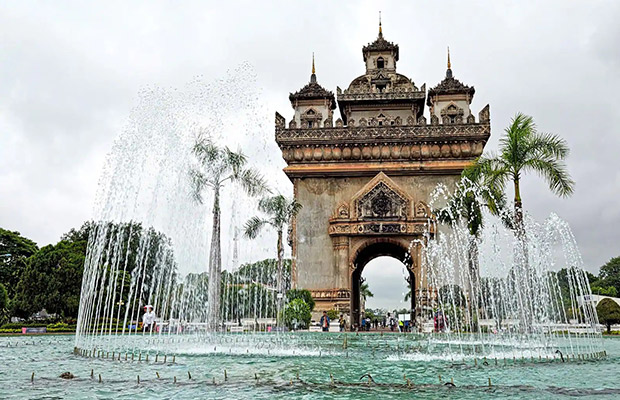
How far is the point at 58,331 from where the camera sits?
29.7 metres

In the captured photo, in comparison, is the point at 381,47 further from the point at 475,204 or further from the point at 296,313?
the point at 296,313

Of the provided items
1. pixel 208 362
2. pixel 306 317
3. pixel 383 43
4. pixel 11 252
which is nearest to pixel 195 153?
pixel 306 317

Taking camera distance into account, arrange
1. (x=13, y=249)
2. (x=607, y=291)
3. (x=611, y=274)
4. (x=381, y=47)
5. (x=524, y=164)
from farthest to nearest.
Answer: (x=611, y=274) < (x=13, y=249) < (x=607, y=291) < (x=381, y=47) < (x=524, y=164)

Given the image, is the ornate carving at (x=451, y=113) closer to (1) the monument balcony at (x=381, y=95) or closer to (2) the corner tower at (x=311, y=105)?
(1) the monument balcony at (x=381, y=95)

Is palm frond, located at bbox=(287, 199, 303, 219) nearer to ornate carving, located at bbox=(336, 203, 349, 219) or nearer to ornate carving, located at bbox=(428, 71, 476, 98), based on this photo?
ornate carving, located at bbox=(336, 203, 349, 219)

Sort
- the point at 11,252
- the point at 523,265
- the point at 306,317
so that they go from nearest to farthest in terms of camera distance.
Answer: the point at 523,265, the point at 306,317, the point at 11,252

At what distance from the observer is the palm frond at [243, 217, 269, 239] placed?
2838 cm

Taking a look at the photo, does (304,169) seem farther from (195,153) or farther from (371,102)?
(195,153)

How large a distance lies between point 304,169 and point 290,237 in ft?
13.3

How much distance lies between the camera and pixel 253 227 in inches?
1118

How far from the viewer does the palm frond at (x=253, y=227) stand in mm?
28375

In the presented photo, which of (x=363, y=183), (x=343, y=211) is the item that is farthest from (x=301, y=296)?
(x=363, y=183)

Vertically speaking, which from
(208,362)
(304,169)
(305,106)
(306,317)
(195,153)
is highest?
(305,106)

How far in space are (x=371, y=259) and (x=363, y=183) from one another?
638 cm
